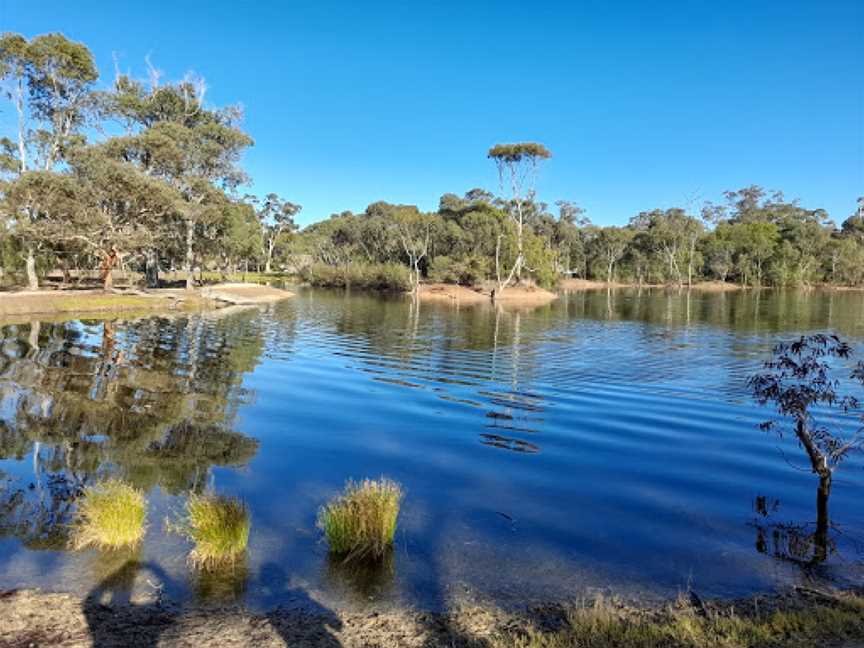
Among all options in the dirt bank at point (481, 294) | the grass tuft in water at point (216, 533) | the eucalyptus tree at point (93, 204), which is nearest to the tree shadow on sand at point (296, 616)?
the grass tuft in water at point (216, 533)

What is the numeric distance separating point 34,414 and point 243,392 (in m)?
6.18

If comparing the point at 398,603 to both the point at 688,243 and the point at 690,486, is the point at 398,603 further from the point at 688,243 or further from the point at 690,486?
the point at 688,243

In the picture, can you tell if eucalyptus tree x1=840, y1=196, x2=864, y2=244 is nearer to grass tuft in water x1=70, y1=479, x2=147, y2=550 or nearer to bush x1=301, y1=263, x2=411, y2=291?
bush x1=301, y1=263, x2=411, y2=291

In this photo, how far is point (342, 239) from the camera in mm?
126688

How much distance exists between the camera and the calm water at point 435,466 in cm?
819

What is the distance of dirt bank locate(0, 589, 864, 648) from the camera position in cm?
603

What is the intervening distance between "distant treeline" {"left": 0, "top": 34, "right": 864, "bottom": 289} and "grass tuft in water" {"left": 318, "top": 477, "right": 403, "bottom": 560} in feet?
159

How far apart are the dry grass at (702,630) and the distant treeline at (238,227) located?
52.3m

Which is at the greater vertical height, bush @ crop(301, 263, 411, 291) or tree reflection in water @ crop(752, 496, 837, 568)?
bush @ crop(301, 263, 411, 291)

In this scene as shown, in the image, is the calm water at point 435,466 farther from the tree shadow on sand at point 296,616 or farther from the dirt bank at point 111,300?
the dirt bank at point 111,300

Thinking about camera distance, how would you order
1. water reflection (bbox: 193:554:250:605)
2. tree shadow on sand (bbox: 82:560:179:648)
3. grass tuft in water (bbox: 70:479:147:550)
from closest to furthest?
tree shadow on sand (bbox: 82:560:179:648)
water reflection (bbox: 193:554:250:605)
grass tuft in water (bbox: 70:479:147:550)

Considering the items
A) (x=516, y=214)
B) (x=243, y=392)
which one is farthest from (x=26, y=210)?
(x=516, y=214)

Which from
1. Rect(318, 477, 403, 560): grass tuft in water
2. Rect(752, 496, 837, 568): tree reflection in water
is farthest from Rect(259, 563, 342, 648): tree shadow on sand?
Rect(752, 496, 837, 568): tree reflection in water

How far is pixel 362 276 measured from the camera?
4070 inches
